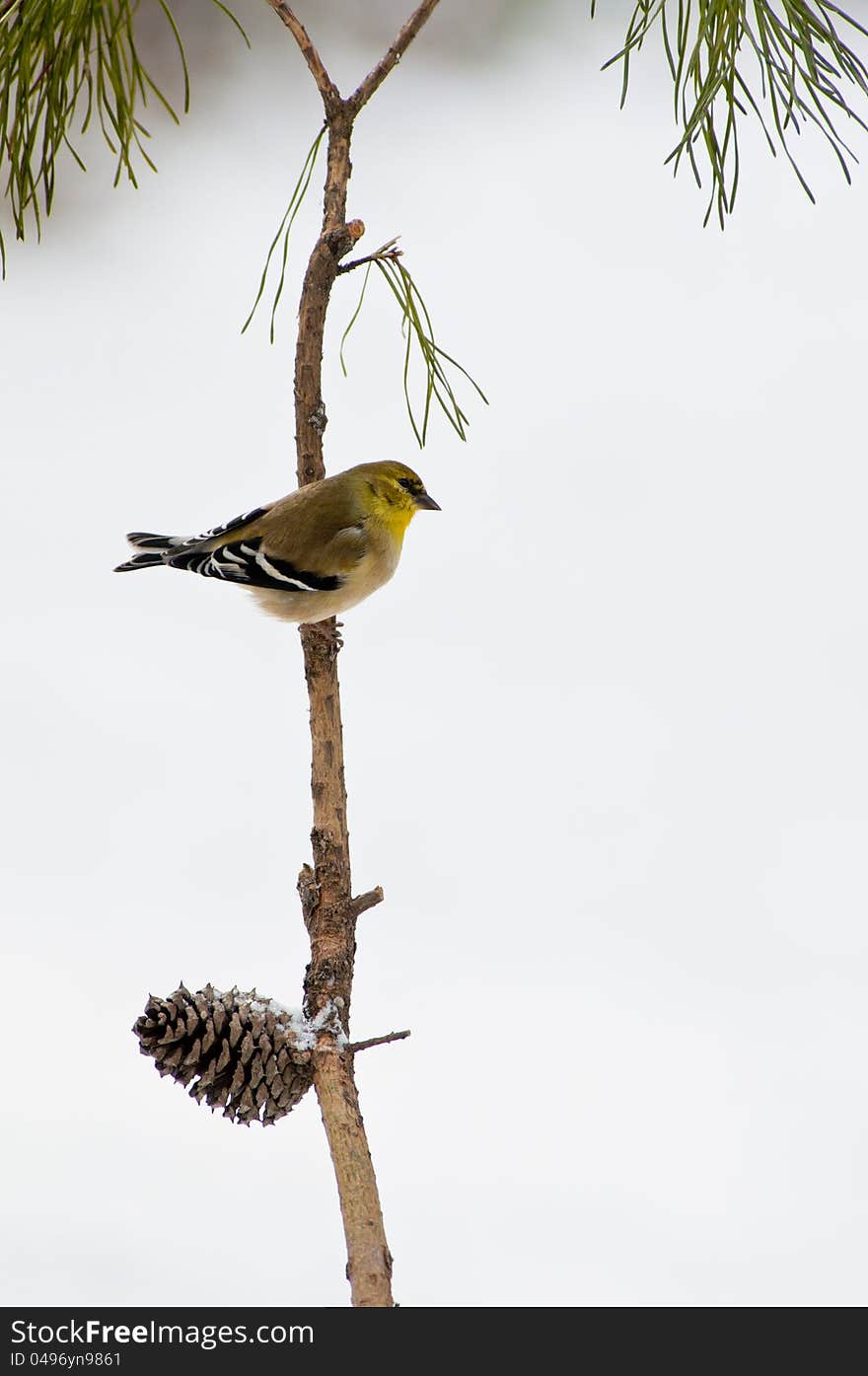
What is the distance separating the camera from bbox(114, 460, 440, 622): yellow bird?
2.23ft

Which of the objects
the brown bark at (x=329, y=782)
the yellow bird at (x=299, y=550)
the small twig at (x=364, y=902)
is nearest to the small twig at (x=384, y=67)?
the brown bark at (x=329, y=782)

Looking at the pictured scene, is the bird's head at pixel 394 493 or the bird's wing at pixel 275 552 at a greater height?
the bird's head at pixel 394 493

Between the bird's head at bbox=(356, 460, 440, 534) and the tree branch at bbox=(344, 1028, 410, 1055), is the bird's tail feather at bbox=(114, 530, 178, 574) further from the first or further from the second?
the tree branch at bbox=(344, 1028, 410, 1055)

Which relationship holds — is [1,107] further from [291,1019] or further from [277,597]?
[291,1019]

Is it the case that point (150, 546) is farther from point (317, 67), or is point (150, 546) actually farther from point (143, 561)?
point (317, 67)

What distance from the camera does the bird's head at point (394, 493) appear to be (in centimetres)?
73

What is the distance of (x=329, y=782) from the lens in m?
0.56

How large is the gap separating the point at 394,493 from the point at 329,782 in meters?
0.26

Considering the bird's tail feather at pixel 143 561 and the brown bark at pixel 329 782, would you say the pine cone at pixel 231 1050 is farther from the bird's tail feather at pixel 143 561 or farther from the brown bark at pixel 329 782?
the bird's tail feather at pixel 143 561

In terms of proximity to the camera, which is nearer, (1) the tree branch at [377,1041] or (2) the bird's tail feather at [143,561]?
(1) the tree branch at [377,1041]

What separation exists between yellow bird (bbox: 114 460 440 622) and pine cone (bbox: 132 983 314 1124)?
9.8 inches

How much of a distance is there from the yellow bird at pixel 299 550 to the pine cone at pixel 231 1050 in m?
0.25

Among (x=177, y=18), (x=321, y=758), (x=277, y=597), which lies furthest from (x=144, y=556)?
(x=177, y=18)

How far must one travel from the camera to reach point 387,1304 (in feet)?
1.45
